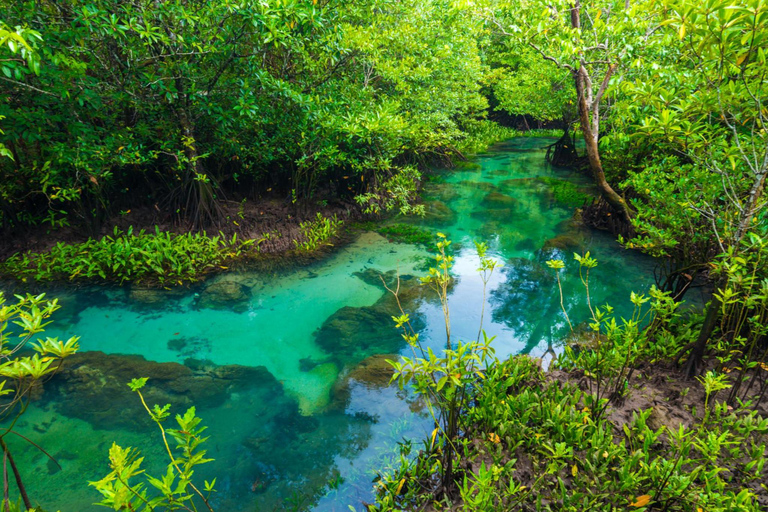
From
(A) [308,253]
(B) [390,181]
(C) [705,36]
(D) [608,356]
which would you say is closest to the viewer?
(C) [705,36]

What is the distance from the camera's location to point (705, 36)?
2.68m

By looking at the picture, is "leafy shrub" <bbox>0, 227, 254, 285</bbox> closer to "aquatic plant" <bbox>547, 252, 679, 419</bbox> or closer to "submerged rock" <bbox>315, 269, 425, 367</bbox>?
"submerged rock" <bbox>315, 269, 425, 367</bbox>

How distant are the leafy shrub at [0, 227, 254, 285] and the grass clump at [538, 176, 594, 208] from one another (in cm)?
1043

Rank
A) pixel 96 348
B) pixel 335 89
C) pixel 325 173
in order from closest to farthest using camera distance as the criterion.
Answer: pixel 96 348
pixel 335 89
pixel 325 173

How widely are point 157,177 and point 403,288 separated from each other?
5.69 m

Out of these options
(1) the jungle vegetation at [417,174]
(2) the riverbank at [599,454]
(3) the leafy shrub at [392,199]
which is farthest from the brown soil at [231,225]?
(2) the riverbank at [599,454]

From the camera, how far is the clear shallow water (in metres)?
3.77

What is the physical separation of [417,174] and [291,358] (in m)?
6.79

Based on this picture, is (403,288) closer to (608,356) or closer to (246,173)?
(608,356)

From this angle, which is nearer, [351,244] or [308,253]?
[308,253]

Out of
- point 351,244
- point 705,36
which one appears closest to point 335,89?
point 351,244

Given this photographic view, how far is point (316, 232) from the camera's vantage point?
8891 mm

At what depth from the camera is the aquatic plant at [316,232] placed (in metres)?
8.53

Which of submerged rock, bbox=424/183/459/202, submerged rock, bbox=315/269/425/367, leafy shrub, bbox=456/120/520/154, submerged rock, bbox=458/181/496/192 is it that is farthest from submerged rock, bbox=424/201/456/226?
leafy shrub, bbox=456/120/520/154
